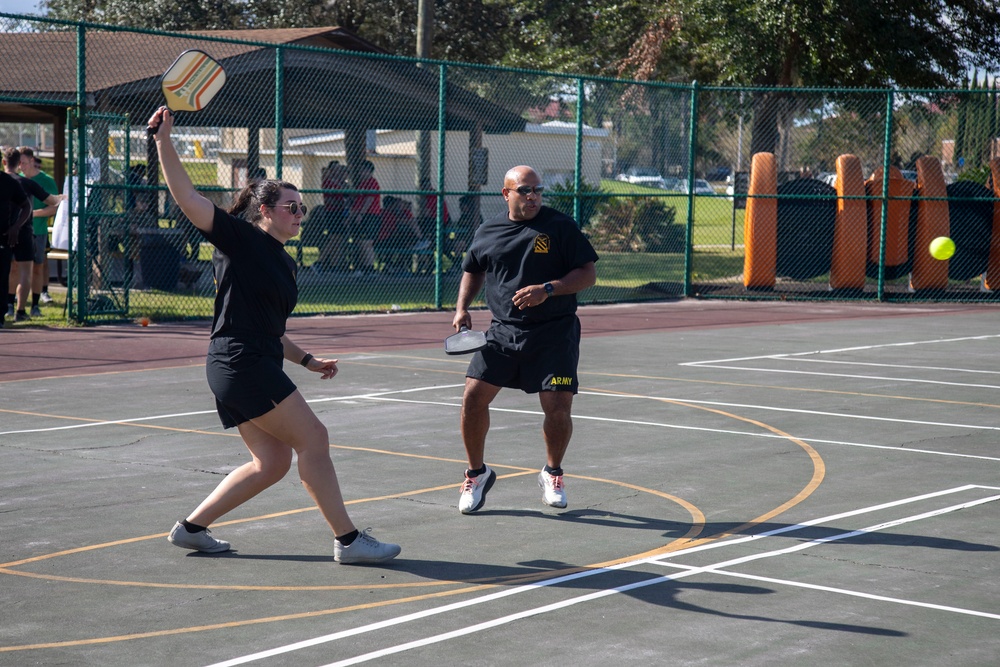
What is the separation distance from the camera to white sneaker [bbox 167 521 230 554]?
605cm

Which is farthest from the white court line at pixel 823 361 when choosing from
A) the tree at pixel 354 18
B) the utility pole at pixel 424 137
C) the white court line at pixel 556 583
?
the tree at pixel 354 18

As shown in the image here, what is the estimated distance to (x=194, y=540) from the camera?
6.05 meters

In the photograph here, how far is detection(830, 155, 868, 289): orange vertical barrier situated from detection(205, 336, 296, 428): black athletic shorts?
59.2ft

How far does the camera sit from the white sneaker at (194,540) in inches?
238

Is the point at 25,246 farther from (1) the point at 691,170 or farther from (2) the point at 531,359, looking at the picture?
(1) the point at 691,170

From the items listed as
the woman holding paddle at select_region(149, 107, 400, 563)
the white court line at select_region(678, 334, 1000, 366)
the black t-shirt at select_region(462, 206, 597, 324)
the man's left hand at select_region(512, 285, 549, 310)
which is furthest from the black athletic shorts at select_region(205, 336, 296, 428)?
the white court line at select_region(678, 334, 1000, 366)

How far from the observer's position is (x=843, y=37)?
24656 millimetres

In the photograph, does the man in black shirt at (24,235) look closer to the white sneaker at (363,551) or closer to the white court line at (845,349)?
the white court line at (845,349)

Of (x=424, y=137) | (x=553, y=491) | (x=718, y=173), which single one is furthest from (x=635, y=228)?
(x=553, y=491)

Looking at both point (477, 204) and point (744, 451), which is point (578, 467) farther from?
point (477, 204)

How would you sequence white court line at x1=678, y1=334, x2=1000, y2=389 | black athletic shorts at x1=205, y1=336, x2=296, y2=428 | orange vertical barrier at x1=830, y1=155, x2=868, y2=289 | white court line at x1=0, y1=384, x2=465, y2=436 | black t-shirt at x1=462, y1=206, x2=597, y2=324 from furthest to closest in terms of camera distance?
orange vertical barrier at x1=830, y1=155, x2=868, y2=289
white court line at x1=678, y1=334, x2=1000, y2=389
white court line at x1=0, y1=384, x2=465, y2=436
black t-shirt at x1=462, y1=206, x2=597, y2=324
black athletic shorts at x1=205, y1=336, x2=296, y2=428

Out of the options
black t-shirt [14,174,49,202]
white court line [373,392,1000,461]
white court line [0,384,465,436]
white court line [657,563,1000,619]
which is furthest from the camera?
black t-shirt [14,174,49,202]

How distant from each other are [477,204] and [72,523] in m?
15.3

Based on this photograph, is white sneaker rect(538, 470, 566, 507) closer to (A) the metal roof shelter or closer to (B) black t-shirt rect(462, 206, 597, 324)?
(B) black t-shirt rect(462, 206, 597, 324)
